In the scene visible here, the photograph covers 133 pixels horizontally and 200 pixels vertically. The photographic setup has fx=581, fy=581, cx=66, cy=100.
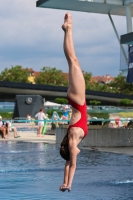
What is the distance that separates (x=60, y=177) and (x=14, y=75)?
427 feet

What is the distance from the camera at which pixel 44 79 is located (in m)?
140

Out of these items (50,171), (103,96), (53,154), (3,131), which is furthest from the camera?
(103,96)

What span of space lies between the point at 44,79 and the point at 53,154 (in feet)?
404

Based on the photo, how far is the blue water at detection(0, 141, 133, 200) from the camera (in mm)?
8555

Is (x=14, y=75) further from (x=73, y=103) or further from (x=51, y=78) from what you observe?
(x=73, y=103)

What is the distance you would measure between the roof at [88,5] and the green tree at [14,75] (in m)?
114

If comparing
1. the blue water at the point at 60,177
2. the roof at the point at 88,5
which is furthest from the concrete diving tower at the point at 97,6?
the blue water at the point at 60,177

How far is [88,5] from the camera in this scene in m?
23.4

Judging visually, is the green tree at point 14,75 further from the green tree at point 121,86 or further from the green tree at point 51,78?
the green tree at point 121,86

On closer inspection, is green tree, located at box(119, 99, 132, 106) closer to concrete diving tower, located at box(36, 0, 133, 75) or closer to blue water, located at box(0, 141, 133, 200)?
concrete diving tower, located at box(36, 0, 133, 75)

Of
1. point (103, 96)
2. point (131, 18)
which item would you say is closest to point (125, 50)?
point (131, 18)

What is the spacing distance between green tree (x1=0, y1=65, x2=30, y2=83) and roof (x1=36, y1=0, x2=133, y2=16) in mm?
114308

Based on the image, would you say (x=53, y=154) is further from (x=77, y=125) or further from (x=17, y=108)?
(x=17, y=108)

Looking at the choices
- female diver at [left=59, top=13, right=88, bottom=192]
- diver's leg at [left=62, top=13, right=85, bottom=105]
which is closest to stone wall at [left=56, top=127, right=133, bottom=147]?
female diver at [left=59, top=13, right=88, bottom=192]
